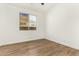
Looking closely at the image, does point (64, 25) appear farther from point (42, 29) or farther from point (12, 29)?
point (12, 29)

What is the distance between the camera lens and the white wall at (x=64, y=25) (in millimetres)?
2411

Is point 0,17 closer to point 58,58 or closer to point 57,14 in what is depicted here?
point 57,14

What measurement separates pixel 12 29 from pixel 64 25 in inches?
73.1

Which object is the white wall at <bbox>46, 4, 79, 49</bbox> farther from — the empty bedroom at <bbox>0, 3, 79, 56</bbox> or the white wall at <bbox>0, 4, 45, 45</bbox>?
the white wall at <bbox>0, 4, 45, 45</bbox>

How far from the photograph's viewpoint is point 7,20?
9.60ft

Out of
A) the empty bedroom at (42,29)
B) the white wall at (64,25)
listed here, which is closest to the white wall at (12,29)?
the empty bedroom at (42,29)

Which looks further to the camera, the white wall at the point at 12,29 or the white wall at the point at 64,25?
the white wall at the point at 12,29

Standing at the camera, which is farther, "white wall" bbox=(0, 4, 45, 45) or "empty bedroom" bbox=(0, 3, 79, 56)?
"white wall" bbox=(0, 4, 45, 45)

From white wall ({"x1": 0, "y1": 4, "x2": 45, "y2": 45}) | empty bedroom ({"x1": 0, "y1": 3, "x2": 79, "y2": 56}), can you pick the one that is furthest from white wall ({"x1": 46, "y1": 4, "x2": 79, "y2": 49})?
white wall ({"x1": 0, "y1": 4, "x2": 45, "y2": 45})

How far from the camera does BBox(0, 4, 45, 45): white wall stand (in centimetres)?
276

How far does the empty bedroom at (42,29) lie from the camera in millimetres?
2434

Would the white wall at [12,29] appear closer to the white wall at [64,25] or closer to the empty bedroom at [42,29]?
the empty bedroom at [42,29]

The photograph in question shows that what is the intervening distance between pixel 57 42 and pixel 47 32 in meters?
0.46

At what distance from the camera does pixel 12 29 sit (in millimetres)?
3055
